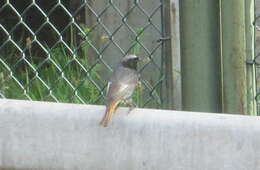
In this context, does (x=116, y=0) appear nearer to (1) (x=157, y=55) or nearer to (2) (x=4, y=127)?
(1) (x=157, y=55)

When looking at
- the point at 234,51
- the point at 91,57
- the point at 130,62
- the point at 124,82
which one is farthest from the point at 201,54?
the point at 91,57

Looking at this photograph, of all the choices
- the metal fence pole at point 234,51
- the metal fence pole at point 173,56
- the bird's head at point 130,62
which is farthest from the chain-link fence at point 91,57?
the metal fence pole at point 234,51

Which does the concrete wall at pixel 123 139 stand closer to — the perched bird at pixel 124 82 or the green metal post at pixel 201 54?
the green metal post at pixel 201 54

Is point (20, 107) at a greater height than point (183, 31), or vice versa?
point (183, 31)

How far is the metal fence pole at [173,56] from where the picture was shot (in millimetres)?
2838

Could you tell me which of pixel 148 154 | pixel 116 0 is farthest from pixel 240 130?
pixel 116 0

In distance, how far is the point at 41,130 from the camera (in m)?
2.85

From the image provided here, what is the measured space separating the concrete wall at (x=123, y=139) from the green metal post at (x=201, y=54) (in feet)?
0.47

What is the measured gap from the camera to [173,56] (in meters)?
2.84

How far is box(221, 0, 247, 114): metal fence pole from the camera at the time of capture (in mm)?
2740

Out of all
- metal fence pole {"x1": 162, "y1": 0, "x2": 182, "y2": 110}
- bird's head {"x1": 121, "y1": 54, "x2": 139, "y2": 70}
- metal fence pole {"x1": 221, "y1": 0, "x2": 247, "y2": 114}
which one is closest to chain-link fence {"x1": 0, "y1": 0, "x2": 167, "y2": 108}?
bird's head {"x1": 121, "y1": 54, "x2": 139, "y2": 70}

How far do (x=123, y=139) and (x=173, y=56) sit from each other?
35 centimetres

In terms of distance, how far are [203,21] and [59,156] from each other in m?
0.67

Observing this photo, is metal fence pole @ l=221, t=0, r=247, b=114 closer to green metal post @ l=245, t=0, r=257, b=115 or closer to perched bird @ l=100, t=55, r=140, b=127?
green metal post @ l=245, t=0, r=257, b=115
